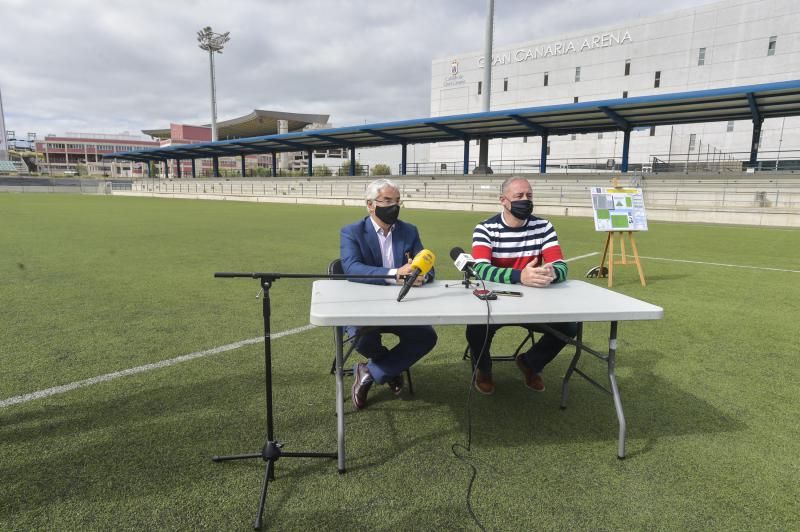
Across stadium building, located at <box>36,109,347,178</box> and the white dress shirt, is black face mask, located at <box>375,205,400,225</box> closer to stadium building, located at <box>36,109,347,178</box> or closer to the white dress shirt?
the white dress shirt

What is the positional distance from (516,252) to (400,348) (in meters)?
1.21

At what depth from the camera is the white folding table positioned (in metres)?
2.29

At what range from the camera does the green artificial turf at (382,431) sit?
227cm

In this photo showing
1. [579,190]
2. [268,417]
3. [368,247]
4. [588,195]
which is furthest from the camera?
[579,190]

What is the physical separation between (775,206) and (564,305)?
25.3 m

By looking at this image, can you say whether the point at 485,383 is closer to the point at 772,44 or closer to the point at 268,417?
the point at 268,417

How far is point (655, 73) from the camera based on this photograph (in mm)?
41406

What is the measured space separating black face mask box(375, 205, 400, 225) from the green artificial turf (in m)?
1.32

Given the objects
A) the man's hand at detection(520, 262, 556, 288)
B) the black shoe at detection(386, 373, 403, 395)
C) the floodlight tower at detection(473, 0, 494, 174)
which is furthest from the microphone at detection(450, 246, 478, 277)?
the floodlight tower at detection(473, 0, 494, 174)

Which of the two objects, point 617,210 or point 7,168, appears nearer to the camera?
point 617,210

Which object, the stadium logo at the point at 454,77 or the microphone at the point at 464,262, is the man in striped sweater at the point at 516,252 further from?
the stadium logo at the point at 454,77

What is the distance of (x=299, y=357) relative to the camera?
4160 mm

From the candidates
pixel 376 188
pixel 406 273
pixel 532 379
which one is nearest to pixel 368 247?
pixel 376 188

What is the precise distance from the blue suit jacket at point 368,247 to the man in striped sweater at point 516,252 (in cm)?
49
